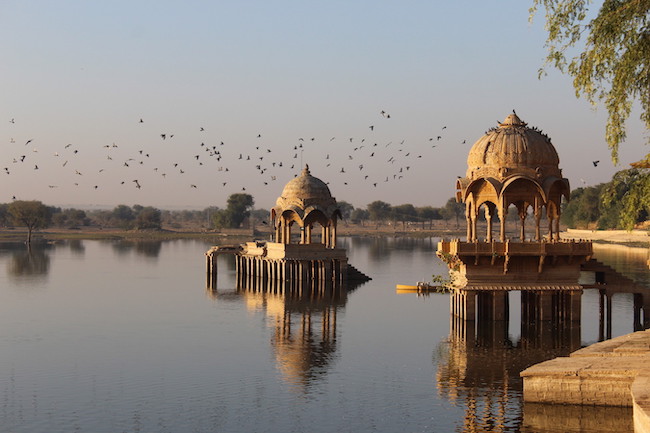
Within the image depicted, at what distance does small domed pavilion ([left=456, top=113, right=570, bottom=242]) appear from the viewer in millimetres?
52125

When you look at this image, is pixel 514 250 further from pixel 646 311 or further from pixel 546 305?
pixel 646 311

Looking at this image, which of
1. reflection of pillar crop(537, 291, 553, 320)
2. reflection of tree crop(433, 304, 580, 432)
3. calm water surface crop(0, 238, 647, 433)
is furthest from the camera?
reflection of pillar crop(537, 291, 553, 320)

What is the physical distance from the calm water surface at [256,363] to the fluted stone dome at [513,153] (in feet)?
28.4

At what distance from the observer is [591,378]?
109 feet

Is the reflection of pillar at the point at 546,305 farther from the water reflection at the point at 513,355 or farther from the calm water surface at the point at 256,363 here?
the calm water surface at the point at 256,363

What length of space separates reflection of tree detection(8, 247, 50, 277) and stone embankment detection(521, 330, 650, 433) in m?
75.8

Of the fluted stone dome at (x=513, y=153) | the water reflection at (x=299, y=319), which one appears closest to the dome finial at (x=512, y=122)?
the fluted stone dome at (x=513, y=153)

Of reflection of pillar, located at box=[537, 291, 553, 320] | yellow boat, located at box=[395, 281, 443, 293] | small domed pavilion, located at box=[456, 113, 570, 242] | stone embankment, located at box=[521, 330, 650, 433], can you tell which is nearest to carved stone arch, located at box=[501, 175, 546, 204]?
small domed pavilion, located at box=[456, 113, 570, 242]

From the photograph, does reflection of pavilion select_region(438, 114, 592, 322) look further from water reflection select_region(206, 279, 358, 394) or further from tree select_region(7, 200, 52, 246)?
tree select_region(7, 200, 52, 246)

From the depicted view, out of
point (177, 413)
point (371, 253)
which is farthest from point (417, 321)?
point (371, 253)

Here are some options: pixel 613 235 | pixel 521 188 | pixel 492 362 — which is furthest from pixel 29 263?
pixel 613 235

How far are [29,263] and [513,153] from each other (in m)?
82.9

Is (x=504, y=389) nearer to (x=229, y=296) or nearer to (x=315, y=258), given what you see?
(x=229, y=296)

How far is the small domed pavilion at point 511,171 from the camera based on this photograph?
5212 centimetres
